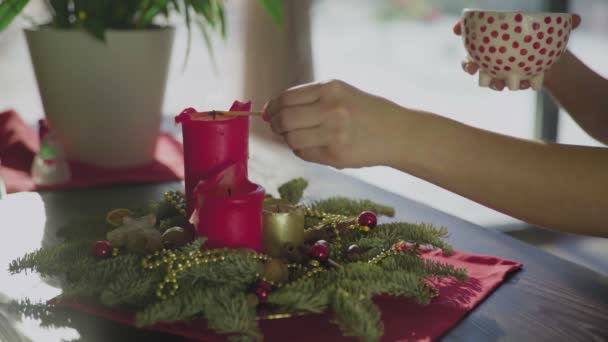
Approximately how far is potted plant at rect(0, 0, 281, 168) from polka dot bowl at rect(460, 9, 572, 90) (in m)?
0.52

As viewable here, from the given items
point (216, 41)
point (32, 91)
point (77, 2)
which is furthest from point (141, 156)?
point (32, 91)

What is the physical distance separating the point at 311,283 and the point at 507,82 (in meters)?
0.42

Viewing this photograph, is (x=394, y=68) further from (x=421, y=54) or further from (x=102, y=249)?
(x=102, y=249)

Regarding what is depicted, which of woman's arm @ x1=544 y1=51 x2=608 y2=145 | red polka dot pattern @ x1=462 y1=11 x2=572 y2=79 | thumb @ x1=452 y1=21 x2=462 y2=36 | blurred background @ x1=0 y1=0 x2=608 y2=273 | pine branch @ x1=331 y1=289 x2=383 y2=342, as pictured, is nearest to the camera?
pine branch @ x1=331 y1=289 x2=383 y2=342

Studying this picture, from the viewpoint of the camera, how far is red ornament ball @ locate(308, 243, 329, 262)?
73 centimetres

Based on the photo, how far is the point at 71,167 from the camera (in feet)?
4.39

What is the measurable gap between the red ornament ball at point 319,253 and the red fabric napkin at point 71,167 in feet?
1.97

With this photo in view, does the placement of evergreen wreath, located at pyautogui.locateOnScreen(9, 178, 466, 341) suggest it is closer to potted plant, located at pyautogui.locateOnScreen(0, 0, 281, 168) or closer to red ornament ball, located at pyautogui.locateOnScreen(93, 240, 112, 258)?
red ornament ball, located at pyautogui.locateOnScreen(93, 240, 112, 258)

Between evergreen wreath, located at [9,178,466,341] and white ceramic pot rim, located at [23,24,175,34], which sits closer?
evergreen wreath, located at [9,178,466,341]

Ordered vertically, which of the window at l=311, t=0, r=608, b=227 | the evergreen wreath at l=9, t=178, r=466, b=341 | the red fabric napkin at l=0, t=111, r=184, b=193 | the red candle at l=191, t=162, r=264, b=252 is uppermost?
the red candle at l=191, t=162, r=264, b=252

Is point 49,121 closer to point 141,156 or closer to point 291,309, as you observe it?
point 141,156

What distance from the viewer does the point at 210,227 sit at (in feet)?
2.39

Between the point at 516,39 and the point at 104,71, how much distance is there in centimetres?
72

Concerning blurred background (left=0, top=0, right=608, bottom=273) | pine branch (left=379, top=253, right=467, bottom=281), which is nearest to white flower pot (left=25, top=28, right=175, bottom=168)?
pine branch (left=379, top=253, right=467, bottom=281)
